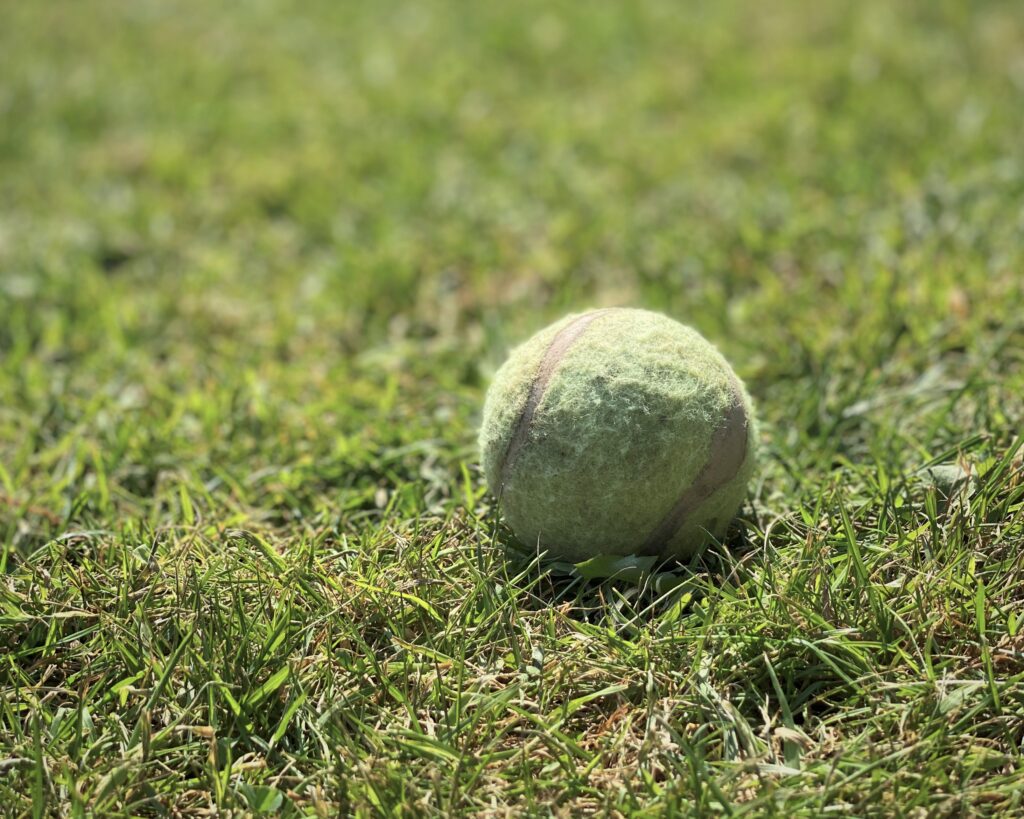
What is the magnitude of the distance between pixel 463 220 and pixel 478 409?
64.7 inches

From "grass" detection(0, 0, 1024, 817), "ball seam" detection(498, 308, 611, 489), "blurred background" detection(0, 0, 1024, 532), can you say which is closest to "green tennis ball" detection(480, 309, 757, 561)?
"ball seam" detection(498, 308, 611, 489)

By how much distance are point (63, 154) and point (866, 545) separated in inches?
199

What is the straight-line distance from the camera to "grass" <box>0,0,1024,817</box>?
6.68 ft

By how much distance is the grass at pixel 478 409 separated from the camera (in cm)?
204

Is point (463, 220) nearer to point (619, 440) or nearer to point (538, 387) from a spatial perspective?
point (538, 387)

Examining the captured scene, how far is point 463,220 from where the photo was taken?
185 inches

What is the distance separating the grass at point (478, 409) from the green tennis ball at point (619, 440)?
0.45 feet

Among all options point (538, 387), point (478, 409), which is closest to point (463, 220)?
point (478, 409)

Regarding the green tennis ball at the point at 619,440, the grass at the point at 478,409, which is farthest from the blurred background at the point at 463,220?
the green tennis ball at the point at 619,440

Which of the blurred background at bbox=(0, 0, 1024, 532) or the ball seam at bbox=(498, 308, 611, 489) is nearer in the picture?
the ball seam at bbox=(498, 308, 611, 489)

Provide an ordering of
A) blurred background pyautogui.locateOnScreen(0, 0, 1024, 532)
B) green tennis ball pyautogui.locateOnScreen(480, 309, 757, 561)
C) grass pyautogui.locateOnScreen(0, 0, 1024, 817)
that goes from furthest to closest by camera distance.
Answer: blurred background pyautogui.locateOnScreen(0, 0, 1024, 532), green tennis ball pyautogui.locateOnScreen(480, 309, 757, 561), grass pyautogui.locateOnScreen(0, 0, 1024, 817)

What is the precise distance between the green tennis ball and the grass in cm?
14

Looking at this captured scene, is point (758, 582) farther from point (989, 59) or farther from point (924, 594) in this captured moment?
point (989, 59)

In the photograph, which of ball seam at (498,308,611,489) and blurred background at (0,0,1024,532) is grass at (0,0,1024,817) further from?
ball seam at (498,308,611,489)
